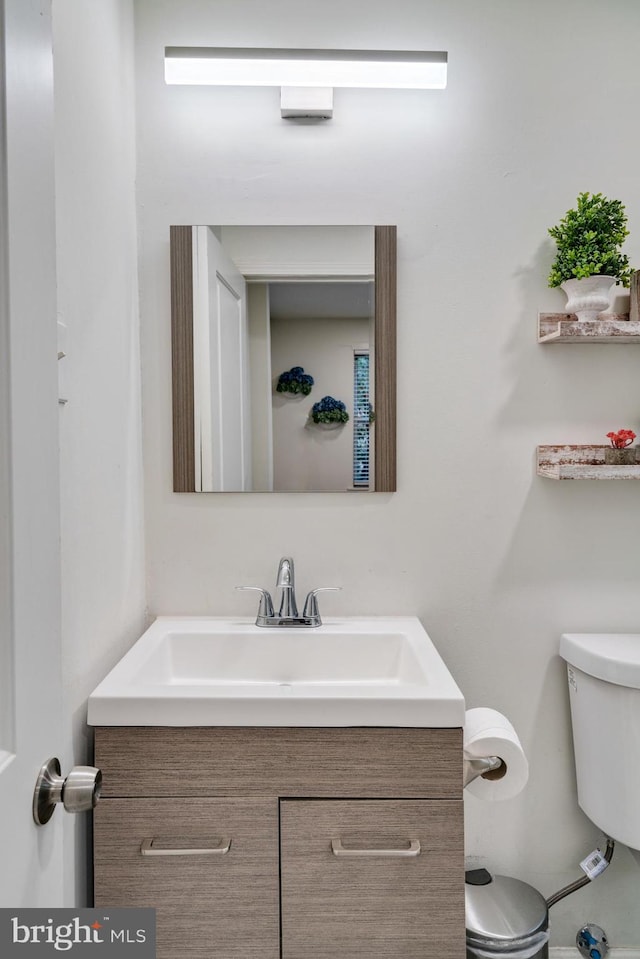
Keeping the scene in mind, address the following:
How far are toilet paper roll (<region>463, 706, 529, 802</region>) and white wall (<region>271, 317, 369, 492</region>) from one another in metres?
0.63

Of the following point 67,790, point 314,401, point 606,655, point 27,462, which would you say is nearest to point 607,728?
point 606,655

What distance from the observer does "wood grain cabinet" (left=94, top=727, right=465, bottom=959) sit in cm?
116

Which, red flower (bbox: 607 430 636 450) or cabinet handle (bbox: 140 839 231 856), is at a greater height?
red flower (bbox: 607 430 636 450)

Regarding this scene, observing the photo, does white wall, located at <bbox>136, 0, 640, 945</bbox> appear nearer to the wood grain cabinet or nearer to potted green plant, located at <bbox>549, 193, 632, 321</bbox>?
potted green plant, located at <bbox>549, 193, 632, 321</bbox>

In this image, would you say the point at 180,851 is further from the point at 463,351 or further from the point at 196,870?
the point at 463,351

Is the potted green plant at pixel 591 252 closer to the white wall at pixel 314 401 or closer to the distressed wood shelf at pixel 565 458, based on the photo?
the distressed wood shelf at pixel 565 458

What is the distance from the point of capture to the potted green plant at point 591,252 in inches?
59.5

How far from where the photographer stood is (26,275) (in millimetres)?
601

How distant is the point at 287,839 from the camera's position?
116 centimetres

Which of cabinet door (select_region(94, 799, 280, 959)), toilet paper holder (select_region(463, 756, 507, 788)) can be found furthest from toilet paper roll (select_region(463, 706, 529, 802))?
cabinet door (select_region(94, 799, 280, 959))

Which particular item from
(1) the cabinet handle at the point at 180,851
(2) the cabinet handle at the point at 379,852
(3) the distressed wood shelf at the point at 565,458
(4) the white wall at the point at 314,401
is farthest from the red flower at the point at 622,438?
(1) the cabinet handle at the point at 180,851

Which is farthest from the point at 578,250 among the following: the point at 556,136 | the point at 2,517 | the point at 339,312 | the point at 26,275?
the point at 2,517

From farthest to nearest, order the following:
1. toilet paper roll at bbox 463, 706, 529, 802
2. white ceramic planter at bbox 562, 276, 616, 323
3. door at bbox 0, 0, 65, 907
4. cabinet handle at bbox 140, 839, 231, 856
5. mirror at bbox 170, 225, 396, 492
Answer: mirror at bbox 170, 225, 396, 492 → white ceramic planter at bbox 562, 276, 616, 323 → toilet paper roll at bbox 463, 706, 529, 802 → cabinet handle at bbox 140, 839, 231, 856 → door at bbox 0, 0, 65, 907

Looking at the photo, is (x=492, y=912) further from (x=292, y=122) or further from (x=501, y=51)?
(x=501, y=51)
